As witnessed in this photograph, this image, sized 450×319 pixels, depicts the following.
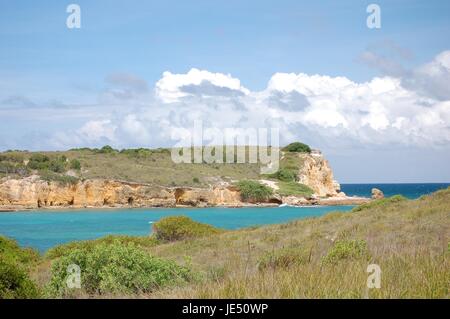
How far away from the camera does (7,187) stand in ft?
227

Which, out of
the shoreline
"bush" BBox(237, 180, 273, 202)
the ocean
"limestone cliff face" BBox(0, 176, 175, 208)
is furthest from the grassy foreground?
"bush" BBox(237, 180, 273, 202)

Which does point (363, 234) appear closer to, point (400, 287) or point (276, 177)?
point (400, 287)

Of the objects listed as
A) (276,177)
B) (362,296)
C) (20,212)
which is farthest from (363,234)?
(276,177)

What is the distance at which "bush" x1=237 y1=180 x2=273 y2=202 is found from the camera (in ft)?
273

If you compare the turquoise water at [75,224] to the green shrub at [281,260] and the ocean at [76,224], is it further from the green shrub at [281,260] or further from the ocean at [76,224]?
the green shrub at [281,260]

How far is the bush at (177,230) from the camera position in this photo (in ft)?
84.1

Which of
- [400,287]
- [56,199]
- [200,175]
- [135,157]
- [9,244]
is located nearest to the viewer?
[400,287]

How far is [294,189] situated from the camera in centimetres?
8938

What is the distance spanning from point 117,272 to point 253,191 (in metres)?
74.9

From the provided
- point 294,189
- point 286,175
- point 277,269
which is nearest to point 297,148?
point 286,175

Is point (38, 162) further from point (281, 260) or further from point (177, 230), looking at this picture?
point (281, 260)

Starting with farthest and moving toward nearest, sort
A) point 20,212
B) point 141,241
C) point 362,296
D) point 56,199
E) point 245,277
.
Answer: point 56,199
point 20,212
point 141,241
point 245,277
point 362,296

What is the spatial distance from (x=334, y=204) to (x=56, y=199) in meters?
42.3

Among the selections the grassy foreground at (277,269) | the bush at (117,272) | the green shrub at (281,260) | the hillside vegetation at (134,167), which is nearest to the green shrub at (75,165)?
the hillside vegetation at (134,167)
